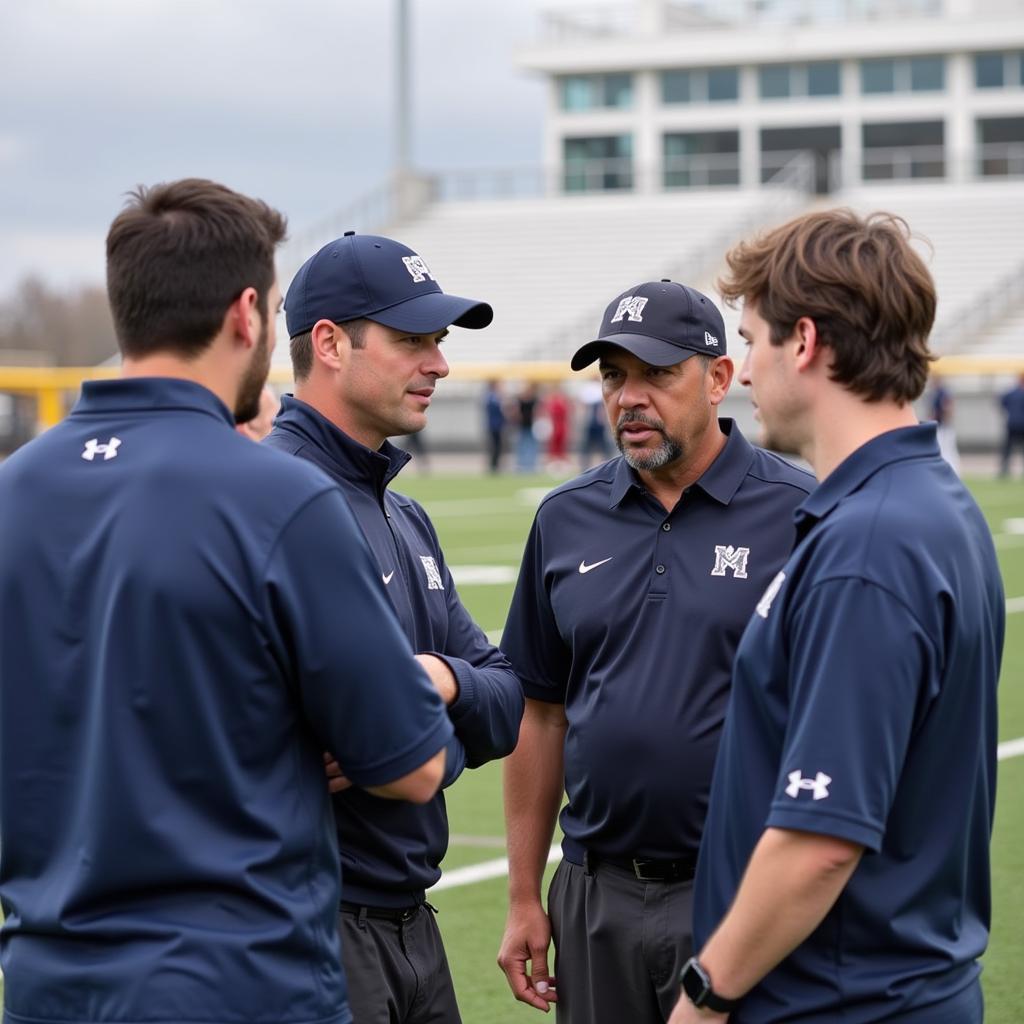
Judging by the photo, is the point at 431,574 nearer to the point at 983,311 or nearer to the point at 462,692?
the point at 462,692

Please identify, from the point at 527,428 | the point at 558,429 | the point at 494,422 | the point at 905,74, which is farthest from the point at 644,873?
the point at 905,74

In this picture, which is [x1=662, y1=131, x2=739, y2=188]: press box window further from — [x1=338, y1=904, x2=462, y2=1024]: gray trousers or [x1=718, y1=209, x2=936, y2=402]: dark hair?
[x1=718, y1=209, x2=936, y2=402]: dark hair

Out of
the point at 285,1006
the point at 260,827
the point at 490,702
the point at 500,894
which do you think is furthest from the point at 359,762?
the point at 500,894

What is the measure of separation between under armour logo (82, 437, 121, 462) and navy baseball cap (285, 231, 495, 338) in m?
1.12

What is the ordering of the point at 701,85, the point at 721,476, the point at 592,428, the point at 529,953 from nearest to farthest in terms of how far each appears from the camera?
the point at 721,476 < the point at 529,953 < the point at 592,428 < the point at 701,85

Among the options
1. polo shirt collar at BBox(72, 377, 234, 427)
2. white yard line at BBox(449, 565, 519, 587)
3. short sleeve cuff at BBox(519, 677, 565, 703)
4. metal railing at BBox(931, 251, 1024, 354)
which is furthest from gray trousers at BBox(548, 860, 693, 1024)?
metal railing at BBox(931, 251, 1024, 354)

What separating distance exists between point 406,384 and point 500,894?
3469mm

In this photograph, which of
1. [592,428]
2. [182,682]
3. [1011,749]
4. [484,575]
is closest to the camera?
[182,682]

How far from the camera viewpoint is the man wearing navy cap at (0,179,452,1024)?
2506 mm

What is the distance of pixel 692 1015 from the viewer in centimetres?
274

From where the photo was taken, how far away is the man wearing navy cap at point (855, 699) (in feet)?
8.38

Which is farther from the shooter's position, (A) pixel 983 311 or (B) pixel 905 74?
(B) pixel 905 74

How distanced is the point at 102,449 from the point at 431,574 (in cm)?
132

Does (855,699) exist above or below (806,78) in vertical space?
below
